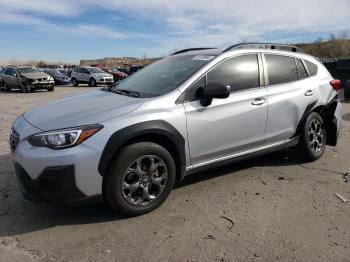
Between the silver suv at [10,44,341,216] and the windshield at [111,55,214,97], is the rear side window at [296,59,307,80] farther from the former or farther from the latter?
the windshield at [111,55,214,97]

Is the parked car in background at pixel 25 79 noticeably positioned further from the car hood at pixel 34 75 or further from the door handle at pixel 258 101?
the door handle at pixel 258 101

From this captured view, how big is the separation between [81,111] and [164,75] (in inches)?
48.5

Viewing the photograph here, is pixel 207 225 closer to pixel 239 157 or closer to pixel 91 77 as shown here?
pixel 239 157

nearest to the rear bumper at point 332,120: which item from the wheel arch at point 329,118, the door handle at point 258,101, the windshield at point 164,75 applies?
the wheel arch at point 329,118

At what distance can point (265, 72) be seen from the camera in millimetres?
4930

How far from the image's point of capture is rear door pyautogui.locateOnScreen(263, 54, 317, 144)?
4918 millimetres

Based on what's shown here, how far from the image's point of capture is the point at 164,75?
469 cm

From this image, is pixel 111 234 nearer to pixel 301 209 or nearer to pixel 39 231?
pixel 39 231

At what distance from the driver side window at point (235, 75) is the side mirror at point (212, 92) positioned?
11cm

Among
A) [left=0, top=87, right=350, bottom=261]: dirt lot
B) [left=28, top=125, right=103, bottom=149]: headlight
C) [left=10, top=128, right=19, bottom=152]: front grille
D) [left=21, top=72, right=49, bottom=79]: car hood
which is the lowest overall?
[left=0, top=87, right=350, bottom=261]: dirt lot

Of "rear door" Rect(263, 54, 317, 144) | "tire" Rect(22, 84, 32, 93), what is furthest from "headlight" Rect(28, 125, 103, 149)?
"tire" Rect(22, 84, 32, 93)

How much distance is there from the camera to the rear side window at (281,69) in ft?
16.4

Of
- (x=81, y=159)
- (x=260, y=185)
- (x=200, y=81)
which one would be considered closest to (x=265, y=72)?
(x=200, y=81)

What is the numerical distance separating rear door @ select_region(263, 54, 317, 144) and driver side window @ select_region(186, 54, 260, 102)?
0.22 meters
